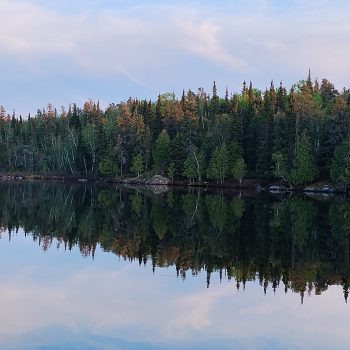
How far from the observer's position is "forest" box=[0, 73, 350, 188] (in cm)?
9556

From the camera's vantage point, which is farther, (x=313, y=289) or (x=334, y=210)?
(x=334, y=210)

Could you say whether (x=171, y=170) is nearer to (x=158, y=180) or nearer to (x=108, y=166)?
(x=158, y=180)

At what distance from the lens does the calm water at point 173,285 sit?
16641mm

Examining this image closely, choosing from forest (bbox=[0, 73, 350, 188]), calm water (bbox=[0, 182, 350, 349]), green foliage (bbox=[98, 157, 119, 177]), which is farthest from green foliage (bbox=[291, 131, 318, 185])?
calm water (bbox=[0, 182, 350, 349])

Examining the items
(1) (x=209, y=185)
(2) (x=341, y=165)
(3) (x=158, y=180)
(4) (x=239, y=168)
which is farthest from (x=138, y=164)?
(2) (x=341, y=165)

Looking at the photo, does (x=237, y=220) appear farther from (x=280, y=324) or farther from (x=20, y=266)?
(x=280, y=324)

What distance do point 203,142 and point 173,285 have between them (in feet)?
307

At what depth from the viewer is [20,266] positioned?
86.6ft

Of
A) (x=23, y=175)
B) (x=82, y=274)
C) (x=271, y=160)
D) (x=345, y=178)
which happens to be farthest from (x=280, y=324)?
(x=23, y=175)

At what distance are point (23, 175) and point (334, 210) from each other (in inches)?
4159

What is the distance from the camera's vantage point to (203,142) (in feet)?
379

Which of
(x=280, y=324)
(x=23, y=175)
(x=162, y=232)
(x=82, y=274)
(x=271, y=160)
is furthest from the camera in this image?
(x=23, y=175)

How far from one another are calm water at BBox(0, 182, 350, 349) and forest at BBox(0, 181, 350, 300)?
100 mm

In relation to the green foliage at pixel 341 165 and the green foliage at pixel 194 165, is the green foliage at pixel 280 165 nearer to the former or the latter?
the green foliage at pixel 341 165
